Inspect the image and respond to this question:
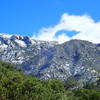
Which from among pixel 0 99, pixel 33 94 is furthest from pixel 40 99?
pixel 0 99

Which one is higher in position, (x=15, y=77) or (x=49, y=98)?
(x=15, y=77)

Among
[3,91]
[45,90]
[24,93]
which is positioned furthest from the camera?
[45,90]

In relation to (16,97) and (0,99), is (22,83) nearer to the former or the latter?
(16,97)

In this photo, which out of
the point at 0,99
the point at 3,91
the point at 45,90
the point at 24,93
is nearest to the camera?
the point at 0,99

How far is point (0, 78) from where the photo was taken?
173 meters

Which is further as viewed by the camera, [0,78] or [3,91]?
[0,78]

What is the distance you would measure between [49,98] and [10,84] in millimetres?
21075

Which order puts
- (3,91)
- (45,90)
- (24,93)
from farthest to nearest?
(45,90), (24,93), (3,91)

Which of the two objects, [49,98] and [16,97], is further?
[49,98]

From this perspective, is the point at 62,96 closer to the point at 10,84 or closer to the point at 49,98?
the point at 49,98

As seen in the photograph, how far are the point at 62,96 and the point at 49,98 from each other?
1131 centimetres

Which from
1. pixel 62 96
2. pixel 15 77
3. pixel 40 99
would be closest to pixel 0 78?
pixel 15 77

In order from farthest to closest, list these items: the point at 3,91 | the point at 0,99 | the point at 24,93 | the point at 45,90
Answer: the point at 45,90 → the point at 24,93 → the point at 3,91 → the point at 0,99

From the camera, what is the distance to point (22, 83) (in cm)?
17050
